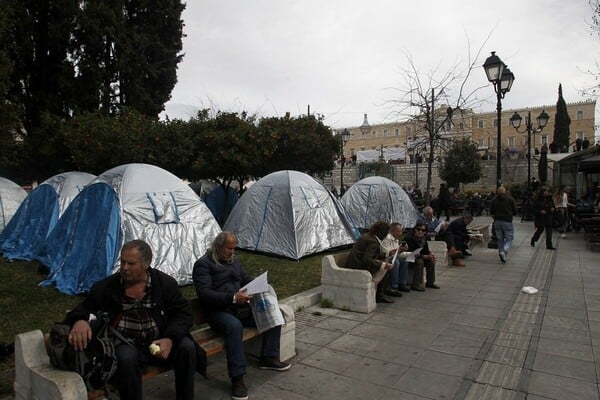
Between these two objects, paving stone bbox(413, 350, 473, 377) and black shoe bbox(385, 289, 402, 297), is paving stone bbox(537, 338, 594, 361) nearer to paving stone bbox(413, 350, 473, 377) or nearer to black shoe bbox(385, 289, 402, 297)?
paving stone bbox(413, 350, 473, 377)

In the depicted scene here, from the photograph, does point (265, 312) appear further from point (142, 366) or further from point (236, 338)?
point (142, 366)

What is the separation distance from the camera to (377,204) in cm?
1482

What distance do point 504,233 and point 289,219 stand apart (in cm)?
506

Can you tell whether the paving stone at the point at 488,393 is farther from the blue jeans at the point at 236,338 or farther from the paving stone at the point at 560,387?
the blue jeans at the point at 236,338

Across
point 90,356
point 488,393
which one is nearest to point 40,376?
point 90,356

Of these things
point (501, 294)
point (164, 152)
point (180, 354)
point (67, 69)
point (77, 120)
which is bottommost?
point (501, 294)

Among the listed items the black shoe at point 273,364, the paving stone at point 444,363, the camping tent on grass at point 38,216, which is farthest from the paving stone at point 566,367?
the camping tent on grass at point 38,216

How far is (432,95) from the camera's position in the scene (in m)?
13.3

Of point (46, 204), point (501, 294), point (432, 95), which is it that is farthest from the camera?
point (432, 95)

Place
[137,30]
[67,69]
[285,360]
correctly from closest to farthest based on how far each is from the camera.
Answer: [285,360] < [67,69] < [137,30]

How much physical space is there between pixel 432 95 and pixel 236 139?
22.3 ft

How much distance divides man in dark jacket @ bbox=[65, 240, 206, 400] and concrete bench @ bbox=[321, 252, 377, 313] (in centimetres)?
292

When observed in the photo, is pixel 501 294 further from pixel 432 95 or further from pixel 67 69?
pixel 67 69

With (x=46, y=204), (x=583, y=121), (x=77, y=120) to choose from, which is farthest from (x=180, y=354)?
(x=583, y=121)
